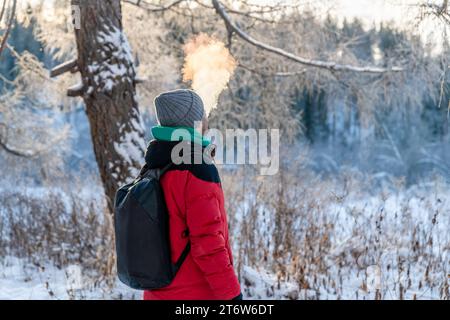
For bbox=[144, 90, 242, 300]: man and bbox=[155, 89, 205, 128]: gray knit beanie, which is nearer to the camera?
bbox=[144, 90, 242, 300]: man

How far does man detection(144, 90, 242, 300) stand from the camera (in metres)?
2.09

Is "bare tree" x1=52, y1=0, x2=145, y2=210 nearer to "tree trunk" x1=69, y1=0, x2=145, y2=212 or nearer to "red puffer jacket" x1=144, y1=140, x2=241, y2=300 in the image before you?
"tree trunk" x1=69, y1=0, x2=145, y2=212

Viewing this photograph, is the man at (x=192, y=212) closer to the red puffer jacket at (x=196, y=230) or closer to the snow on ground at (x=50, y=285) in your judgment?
the red puffer jacket at (x=196, y=230)

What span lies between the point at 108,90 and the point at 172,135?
2.62 meters

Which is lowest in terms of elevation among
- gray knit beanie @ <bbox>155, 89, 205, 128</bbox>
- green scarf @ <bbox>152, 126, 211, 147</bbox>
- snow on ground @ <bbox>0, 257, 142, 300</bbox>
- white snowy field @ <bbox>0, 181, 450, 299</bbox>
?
snow on ground @ <bbox>0, 257, 142, 300</bbox>

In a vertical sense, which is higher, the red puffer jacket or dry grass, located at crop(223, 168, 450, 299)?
the red puffer jacket

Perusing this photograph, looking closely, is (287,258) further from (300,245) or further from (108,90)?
(108,90)

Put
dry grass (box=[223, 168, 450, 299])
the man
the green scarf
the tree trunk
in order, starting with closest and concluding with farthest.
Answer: the man → the green scarf → dry grass (box=[223, 168, 450, 299]) → the tree trunk

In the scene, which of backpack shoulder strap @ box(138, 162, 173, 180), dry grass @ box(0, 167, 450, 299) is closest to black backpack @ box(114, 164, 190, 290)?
backpack shoulder strap @ box(138, 162, 173, 180)

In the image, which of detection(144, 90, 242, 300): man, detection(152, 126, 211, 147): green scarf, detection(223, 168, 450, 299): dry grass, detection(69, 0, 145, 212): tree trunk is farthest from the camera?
detection(69, 0, 145, 212): tree trunk

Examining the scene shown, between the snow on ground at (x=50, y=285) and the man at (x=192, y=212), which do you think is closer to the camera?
the man at (x=192, y=212)

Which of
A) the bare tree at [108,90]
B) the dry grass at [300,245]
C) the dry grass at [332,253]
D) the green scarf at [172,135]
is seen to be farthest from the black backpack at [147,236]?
the bare tree at [108,90]

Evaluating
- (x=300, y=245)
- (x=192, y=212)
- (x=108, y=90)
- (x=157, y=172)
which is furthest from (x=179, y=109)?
(x=300, y=245)

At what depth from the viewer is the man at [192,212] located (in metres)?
2.09
